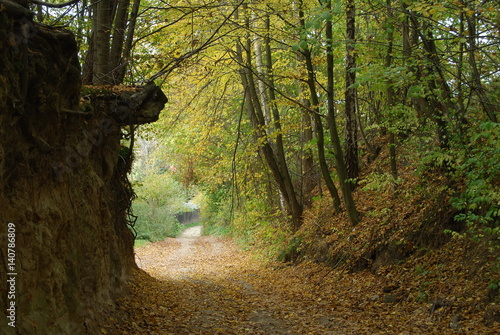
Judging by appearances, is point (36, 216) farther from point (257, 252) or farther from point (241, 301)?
point (257, 252)

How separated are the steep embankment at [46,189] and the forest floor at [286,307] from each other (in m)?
0.97

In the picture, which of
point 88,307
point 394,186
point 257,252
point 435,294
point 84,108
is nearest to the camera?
point 88,307

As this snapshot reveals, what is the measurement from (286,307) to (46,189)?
5581 millimetres

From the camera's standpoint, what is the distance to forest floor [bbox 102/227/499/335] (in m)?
6.65

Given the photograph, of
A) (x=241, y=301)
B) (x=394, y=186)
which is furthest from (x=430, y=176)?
(x=241, y=301)

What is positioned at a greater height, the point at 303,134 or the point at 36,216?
the point at 303,134

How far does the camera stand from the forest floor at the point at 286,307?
665 centimetres

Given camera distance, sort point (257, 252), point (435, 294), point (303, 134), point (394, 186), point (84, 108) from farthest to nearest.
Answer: point (257, 252) → point (303, 134) → point (394, 186) → point (435, 294) → point (84, 108)

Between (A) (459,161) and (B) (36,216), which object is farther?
(A) (459,161)

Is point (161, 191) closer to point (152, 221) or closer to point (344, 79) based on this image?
point (152, 221)

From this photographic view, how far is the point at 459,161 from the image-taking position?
26.2ft

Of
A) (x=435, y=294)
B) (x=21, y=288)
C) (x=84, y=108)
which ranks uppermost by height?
(x=84, y=108)

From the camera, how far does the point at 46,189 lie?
17.1ft

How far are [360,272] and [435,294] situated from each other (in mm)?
2862
